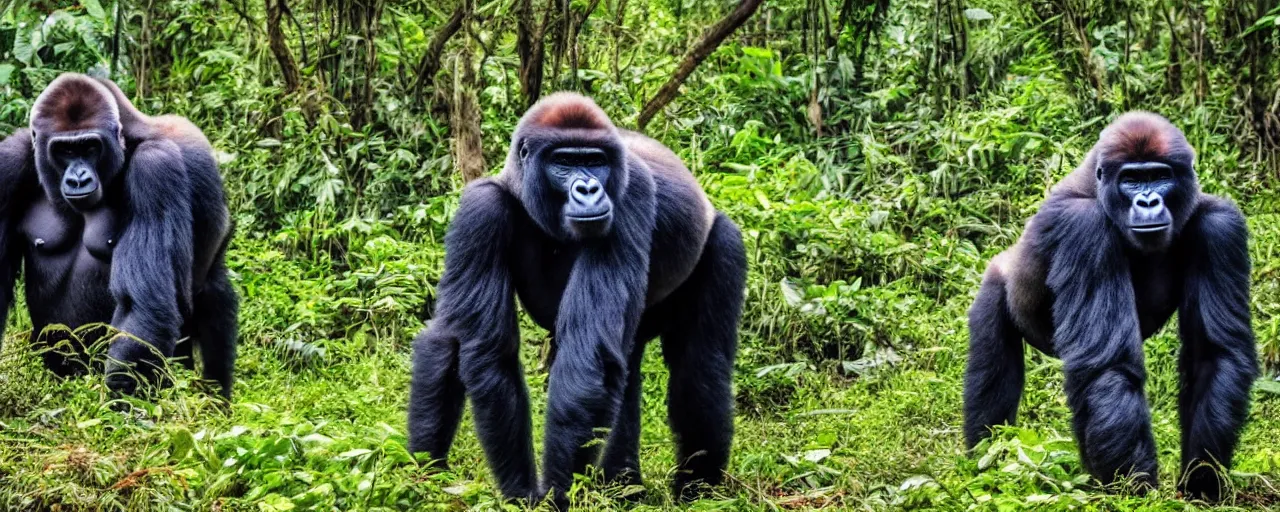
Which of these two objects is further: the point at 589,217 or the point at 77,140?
the point at 77,140

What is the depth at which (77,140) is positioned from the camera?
4.54 m

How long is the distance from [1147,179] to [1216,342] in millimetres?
495

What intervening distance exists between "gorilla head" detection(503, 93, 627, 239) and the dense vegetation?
0.73 meters

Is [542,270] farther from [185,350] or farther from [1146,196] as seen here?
[1146,196]

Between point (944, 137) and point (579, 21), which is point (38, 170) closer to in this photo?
point (579, 21)

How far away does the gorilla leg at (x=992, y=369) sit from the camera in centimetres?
465

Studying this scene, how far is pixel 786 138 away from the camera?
24.7 feet

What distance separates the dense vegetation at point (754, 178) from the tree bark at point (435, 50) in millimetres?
19

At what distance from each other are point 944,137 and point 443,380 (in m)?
3.58

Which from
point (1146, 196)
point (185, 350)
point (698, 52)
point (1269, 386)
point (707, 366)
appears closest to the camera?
point (1146, 196)

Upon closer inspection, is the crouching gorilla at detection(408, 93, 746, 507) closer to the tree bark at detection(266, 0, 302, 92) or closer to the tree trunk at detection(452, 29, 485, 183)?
the tree trunk at detection(452, 29, 485, 183)

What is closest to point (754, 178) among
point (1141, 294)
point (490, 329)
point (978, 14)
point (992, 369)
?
point (978, 14)

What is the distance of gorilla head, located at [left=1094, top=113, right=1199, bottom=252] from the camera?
4.22 m

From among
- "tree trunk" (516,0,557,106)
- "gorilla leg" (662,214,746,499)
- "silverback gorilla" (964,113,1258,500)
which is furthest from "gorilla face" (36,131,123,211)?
"silverback gorilla" (964,113,1258,500)
